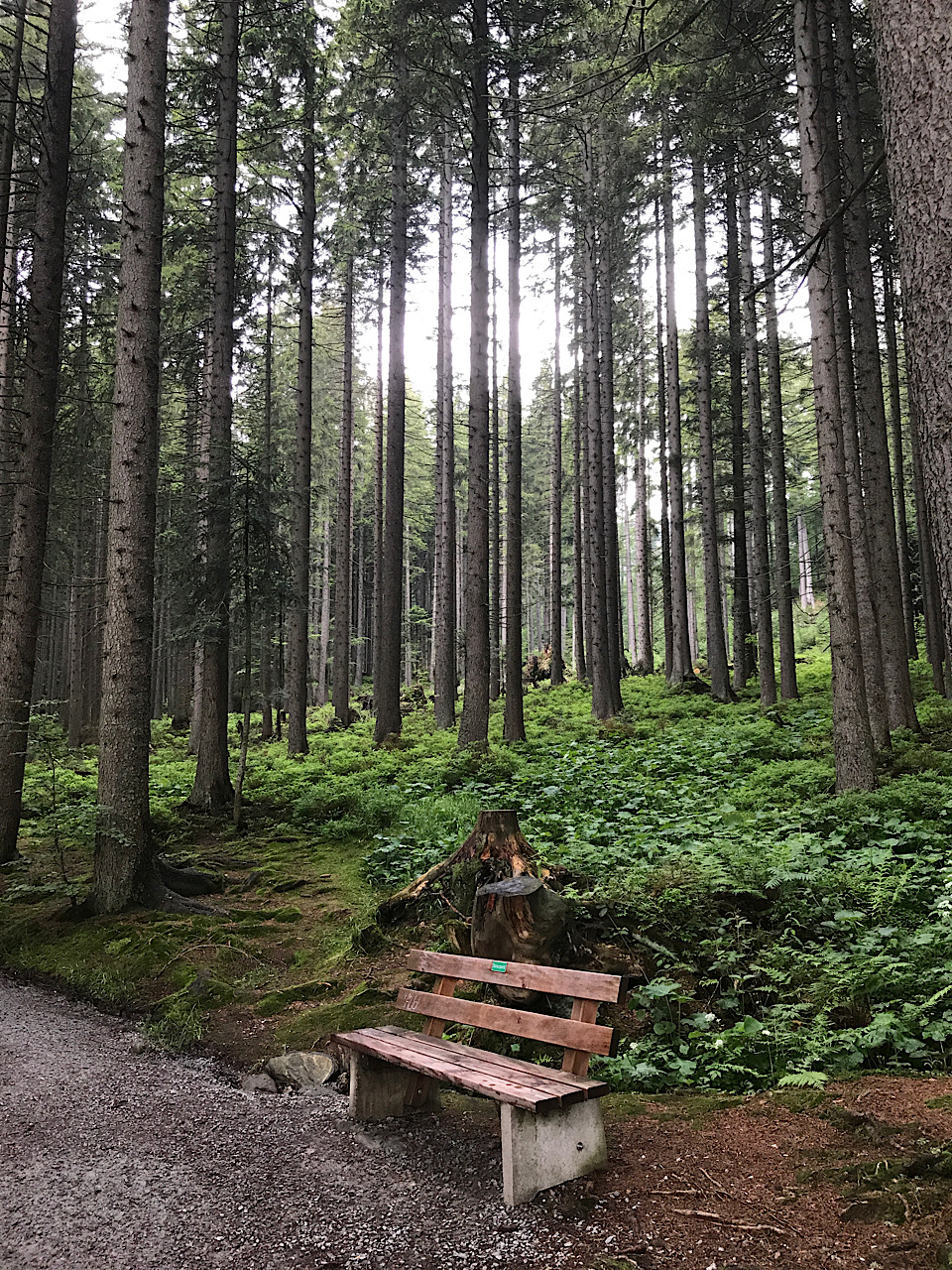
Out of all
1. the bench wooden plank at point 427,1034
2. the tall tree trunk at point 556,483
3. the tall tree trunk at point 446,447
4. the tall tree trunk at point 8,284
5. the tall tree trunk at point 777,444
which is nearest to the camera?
the bench wooden plank at point 427,1034

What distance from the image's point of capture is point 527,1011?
13.2ft

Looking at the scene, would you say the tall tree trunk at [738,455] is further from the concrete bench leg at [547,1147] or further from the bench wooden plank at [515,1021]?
the concrete bench leg at [547,1147]

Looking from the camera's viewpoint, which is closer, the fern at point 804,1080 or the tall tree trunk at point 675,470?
the fern at point 804,1080

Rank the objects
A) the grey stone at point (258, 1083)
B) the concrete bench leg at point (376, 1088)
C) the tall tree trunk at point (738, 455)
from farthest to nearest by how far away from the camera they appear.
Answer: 1. the tall tree trunk at point (738, 455)
2. the grey stone at point (258, 1083)
3. the concrete bench leg at point (376, 1088)

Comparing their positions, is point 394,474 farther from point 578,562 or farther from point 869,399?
point 578,562

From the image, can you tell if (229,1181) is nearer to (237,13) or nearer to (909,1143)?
(909,1143)

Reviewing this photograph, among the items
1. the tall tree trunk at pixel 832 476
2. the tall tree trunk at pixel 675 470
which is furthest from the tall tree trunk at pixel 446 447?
the tall tree trunk at pixel 832 476

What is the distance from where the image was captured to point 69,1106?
415 cm

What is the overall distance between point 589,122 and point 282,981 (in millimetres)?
18806

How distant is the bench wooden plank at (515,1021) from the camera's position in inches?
135

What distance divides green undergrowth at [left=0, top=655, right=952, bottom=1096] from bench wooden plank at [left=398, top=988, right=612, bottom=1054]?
0.86 m

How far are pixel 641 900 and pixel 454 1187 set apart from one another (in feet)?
8.55

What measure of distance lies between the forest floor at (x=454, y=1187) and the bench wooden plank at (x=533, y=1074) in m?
0.39

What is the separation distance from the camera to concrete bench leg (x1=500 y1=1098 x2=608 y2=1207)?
3.14 meters
